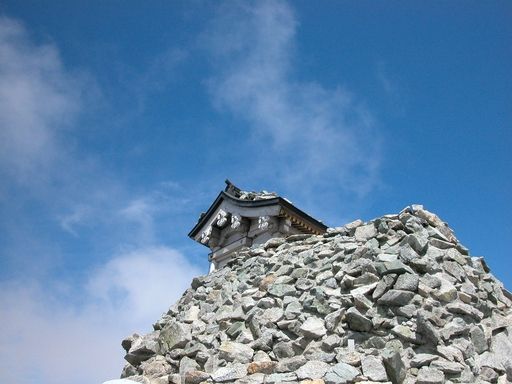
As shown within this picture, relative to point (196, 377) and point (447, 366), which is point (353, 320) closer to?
point (447, 366)

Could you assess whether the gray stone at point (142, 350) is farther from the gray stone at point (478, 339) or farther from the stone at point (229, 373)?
the gray stone at point (478, 339)

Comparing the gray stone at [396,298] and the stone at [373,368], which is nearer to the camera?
the stone at [373,368]

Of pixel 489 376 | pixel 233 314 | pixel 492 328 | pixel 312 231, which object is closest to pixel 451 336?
pixel 489 376

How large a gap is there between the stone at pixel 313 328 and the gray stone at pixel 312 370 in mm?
756

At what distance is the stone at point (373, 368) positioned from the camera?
617cm

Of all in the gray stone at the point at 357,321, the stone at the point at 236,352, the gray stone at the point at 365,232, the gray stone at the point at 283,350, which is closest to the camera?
the gray stone at the point at 357,321

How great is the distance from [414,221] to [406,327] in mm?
3078

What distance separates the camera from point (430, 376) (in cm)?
620

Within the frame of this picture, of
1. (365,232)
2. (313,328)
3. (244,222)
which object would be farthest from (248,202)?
(313,328)

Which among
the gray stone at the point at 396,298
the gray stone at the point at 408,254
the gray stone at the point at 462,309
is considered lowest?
the gray stone at the point at 462,309

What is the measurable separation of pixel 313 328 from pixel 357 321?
0.80 metres

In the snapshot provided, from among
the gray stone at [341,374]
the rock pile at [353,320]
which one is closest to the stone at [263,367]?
the rock pile at [353,320]

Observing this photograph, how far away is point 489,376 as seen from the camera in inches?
259

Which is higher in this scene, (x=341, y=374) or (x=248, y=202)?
(x=248, y=202)
